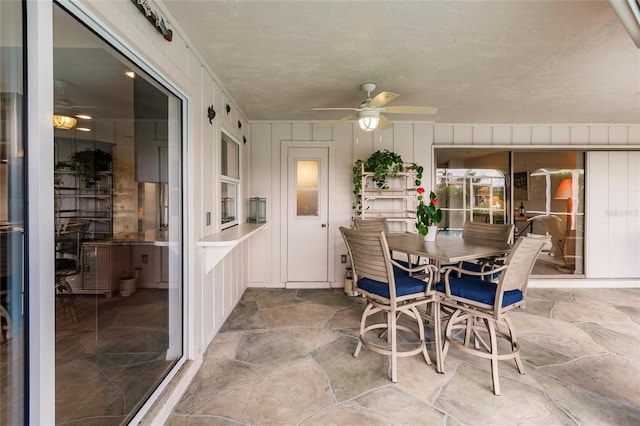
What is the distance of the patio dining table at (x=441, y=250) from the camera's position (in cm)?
223

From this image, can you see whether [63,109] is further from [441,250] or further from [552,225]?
[552,225]

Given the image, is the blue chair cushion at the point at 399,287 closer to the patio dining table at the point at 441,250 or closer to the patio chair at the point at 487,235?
the patio dining table at the point at 441,250

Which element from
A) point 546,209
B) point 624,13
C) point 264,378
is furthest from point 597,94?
point 264,378

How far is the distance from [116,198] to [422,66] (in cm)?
268

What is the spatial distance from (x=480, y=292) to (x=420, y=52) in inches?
77.0

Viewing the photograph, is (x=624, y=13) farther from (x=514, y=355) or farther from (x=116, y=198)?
(x=116, y=198)

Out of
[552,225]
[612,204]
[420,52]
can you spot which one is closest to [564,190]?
[552,225]

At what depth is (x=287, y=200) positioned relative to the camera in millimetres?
4383

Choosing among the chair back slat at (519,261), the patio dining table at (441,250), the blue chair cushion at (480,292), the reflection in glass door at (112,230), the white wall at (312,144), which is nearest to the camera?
the reflection in glass door at (112,230)

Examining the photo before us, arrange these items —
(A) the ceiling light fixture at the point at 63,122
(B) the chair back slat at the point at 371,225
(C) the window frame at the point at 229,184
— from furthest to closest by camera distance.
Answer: (B) the chair back slat at the point at 371,225
(C) the window frame at the point at 229,184
(A) the ceiling light fixture at the point at 63,122

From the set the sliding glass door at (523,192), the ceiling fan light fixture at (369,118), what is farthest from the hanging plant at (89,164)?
the sliding glass door at (523,192)

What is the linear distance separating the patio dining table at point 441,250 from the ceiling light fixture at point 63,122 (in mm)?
2314

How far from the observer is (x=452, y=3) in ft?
5.77

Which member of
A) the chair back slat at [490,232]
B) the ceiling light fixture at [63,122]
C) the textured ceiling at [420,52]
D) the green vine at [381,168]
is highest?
the textured ceiling at [420,52]
